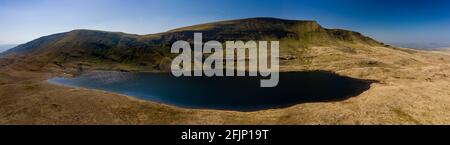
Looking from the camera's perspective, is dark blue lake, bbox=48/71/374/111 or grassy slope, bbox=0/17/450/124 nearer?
grassy slope, bbox=0/17/450/124

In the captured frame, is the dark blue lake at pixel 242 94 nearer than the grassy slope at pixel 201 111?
No

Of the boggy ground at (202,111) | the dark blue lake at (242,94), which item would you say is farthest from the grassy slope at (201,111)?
the dark blue lake at (242,94)

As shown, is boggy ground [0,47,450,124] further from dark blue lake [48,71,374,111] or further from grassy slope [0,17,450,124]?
dark blue lake [48,71,374,111]

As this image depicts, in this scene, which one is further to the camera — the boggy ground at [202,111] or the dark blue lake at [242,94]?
the dark blue lake at [242,94]

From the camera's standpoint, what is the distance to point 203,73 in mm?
124750

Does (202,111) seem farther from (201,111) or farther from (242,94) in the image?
(242,94)

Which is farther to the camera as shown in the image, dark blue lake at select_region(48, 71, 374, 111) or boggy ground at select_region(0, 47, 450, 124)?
dark blue lake at select_region(48, 71, 374, 111)

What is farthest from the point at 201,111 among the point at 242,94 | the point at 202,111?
the point at 242,94

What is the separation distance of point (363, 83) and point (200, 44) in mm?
109091

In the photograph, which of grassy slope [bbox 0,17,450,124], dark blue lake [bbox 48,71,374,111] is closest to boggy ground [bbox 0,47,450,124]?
grassy slope [bbox 0,17,450,124]

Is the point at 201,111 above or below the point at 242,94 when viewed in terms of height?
below

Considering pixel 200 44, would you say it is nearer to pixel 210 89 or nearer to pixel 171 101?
pixel 210 89

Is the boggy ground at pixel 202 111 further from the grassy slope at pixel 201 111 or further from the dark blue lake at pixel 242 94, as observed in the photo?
the dark blue lake at pixel 242 94
